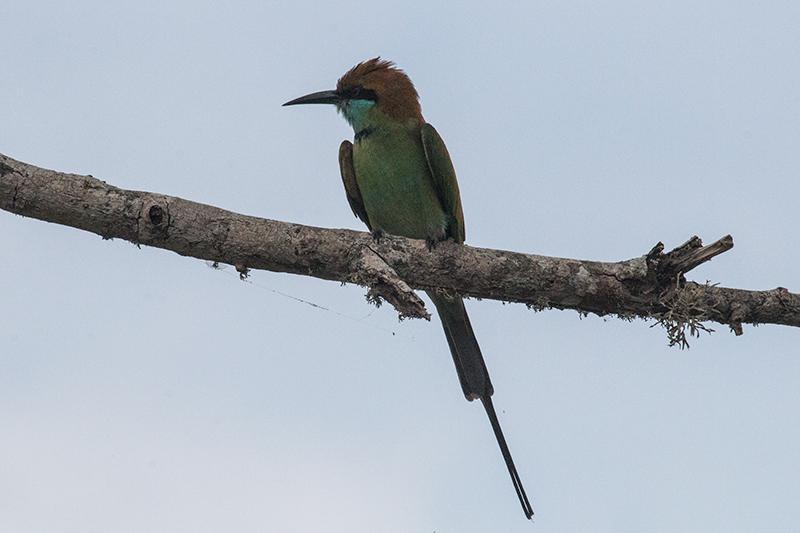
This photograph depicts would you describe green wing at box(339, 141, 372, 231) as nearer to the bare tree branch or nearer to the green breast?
the green breast

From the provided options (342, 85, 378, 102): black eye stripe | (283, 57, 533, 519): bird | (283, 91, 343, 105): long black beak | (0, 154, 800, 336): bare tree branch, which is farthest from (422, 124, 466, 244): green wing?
(0, 154, 800, 336): bare tree branch

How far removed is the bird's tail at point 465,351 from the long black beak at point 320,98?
4.29 feet

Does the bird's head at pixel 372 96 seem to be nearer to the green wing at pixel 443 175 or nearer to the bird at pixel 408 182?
the bird at pixel 408 182

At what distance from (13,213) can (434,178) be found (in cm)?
183

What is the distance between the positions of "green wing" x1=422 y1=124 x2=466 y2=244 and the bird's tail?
441 mm

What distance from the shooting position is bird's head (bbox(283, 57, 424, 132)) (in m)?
3.68

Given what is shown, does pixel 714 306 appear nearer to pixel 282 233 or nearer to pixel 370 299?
pixel 370 299

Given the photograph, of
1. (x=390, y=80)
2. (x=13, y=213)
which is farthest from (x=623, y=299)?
(x=13, y=213)

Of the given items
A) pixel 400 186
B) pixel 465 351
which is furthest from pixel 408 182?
pixel 465 351

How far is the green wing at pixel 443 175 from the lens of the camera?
3.47 meters

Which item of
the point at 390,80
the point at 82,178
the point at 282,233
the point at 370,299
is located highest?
the point at 390,80

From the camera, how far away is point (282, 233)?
8.16 feet

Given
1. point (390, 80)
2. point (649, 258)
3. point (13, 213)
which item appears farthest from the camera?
point (390, 80)

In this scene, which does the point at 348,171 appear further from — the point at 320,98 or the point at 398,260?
the point at 398,260
